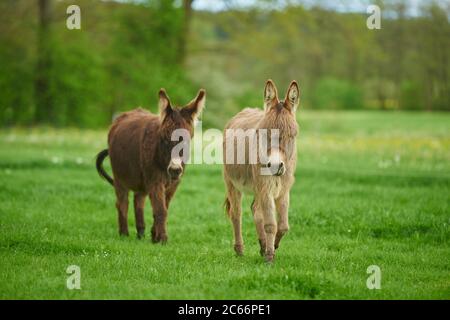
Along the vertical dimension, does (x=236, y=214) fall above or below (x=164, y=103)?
below

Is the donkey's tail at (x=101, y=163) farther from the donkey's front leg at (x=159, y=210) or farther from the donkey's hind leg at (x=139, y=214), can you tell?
the donkey's front leg at (x=159, y=210)

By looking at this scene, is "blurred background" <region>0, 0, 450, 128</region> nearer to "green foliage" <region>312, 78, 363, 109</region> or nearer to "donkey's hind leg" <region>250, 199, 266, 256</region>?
"green foliage" <region>312, 78, 363, 109</region>

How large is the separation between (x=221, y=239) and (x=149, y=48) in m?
26.8

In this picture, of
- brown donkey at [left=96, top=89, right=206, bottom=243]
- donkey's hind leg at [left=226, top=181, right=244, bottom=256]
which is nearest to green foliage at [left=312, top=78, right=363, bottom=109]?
brown donkey at [left=96, top=89, right=206, bottom=243]

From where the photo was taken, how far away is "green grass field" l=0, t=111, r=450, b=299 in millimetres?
6969

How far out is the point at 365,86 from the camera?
54.6 meters

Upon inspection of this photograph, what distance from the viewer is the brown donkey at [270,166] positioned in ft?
25.0

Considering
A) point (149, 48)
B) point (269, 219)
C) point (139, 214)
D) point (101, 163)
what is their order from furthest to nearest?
point (149, 48) → point (101, 163) → point (139, 214) → point (269, 219)

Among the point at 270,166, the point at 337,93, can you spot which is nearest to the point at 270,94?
the point at 270,166

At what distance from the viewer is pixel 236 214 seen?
28.6 feet

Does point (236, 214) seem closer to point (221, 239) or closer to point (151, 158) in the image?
point (221, 239)
